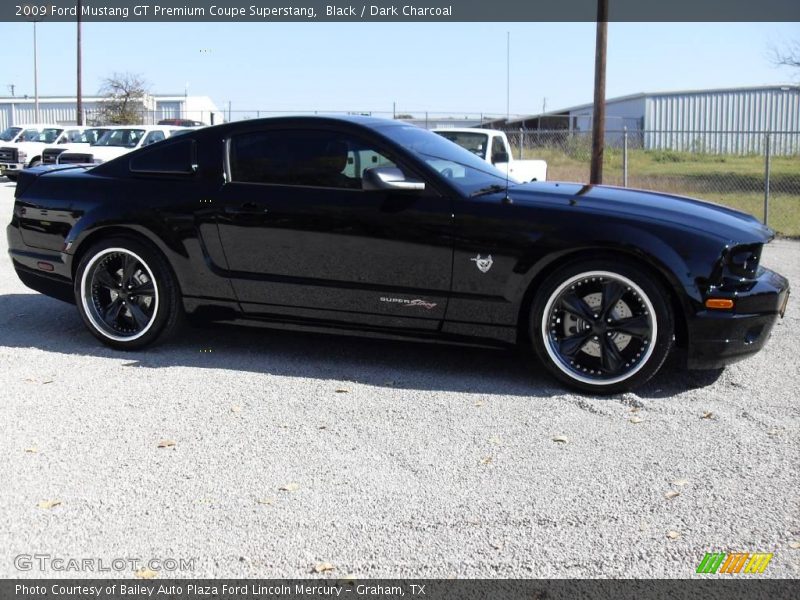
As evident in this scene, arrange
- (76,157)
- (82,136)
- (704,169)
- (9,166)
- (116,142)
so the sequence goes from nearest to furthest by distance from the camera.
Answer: (76,157), (116,142), (9,166), (82,136), (704,169)

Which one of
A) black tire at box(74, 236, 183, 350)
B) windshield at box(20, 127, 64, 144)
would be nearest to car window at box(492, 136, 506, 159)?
black tire at box(74, 236, 183, 350)

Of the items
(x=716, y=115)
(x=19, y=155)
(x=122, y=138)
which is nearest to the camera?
(x=122, y=138)

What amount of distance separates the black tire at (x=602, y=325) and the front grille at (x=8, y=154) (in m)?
25.0

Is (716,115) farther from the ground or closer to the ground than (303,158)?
farther from the ground

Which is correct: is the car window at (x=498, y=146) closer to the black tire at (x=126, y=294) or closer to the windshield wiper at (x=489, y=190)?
the windshield wiper at (x=489, y=190)

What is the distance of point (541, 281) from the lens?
17.4ft

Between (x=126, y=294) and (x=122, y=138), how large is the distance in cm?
1922

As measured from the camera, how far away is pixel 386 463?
4.17 m

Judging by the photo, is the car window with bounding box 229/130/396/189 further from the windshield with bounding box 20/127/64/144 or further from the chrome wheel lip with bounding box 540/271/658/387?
the windshield with bounding box 20/127/64/144

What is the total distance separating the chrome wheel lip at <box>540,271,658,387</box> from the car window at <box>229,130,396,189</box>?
1290mm

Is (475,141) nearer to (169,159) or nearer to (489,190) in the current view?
(169,159)

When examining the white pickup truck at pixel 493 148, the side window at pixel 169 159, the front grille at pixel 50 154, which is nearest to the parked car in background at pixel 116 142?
the front grille at pixel 50 154

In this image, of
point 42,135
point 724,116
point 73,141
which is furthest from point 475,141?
point 724,116

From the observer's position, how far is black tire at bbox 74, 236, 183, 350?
6.00m
